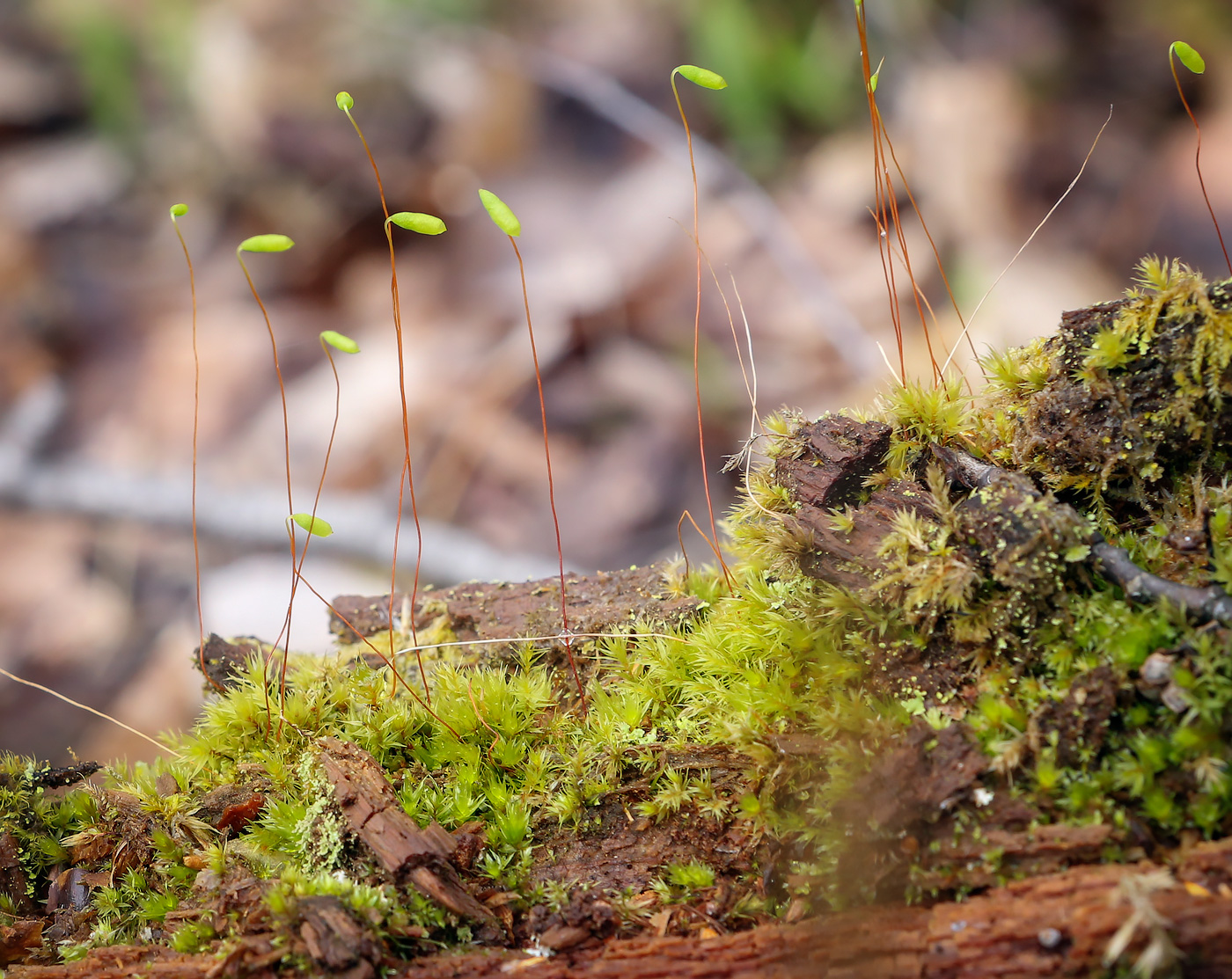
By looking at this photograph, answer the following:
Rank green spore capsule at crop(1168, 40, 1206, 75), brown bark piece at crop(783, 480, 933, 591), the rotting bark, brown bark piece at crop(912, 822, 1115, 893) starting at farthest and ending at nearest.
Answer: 1. green spore capsule at crop(1168, 40, 1206, 75)
2. brown bark piece at crop(783, 480, 933, 591)
3. brown bark piece at crop(912, 822, 1115, 893)
4. the rotting bark

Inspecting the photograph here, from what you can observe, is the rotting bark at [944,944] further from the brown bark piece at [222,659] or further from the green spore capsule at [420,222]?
the green spore capsule at [420,222]

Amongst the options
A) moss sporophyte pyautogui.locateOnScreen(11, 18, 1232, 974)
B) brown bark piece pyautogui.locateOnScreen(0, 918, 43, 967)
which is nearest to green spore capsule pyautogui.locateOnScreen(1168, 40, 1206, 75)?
moss sporophyte pyautogui.locateOnScreen(11, 18, 1232, 974)

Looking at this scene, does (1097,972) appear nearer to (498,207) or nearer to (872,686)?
(872,686)

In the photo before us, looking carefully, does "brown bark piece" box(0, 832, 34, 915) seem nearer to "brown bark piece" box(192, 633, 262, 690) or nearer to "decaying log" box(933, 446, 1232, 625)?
"brown bark piece" box(192, 633, 262, 690)

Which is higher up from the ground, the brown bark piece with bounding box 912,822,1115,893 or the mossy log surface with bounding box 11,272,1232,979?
the mossy log surface with bounding box 11,272,1232,979

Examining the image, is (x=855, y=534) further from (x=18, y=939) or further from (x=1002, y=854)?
(x=18, y=939)

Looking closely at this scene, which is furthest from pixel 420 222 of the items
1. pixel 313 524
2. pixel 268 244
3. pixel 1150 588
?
pixel 1150 588

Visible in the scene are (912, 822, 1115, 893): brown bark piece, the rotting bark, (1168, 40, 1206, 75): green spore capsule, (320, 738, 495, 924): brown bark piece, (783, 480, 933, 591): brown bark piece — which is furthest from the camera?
(1168, 40, 1206, 75): green spore capsule
